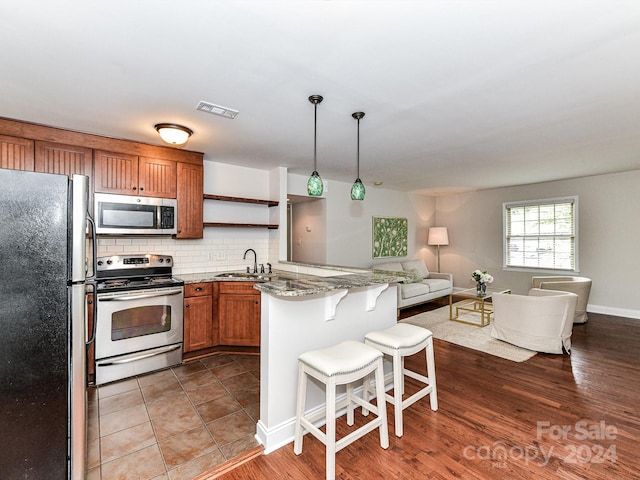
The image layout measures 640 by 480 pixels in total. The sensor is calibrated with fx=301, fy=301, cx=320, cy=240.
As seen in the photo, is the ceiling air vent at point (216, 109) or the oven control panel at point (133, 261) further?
the oven control panel at point (133, 261)

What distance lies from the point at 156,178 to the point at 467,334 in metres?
4.38

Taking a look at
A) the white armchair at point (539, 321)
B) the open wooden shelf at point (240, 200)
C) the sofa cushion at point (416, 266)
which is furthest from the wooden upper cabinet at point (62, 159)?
the sofa cushion at point (416, 266)

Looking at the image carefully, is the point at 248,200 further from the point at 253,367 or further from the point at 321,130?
the point at 253,367

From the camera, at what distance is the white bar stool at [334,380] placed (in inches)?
65.1

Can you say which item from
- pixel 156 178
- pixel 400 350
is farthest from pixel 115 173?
pixel 400 350

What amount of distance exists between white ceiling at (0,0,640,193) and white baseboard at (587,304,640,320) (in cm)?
325

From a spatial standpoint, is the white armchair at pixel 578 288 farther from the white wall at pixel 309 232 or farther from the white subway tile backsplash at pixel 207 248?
the white subway tile backsplash at pixel 207 248

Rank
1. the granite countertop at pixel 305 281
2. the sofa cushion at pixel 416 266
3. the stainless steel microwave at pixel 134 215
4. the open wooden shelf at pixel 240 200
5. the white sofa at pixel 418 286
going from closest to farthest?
1. the granite countertop at pixel 305 281
2. the stainless steel microwave at pixel 134 215
3. the open wooden shelf at pixel 240 200
4. the white sofa at pixel 418 286
5. the sofa cushion at pixel 416 266

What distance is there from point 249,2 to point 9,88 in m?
2.00

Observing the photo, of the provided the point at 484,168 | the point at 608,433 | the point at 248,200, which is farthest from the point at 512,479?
the point at 484,168

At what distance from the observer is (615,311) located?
5.01 meters

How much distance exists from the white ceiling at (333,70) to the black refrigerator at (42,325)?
84 centimetres

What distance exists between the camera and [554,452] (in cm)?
186

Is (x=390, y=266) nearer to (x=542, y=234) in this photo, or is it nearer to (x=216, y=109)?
(x=542, y=234)
